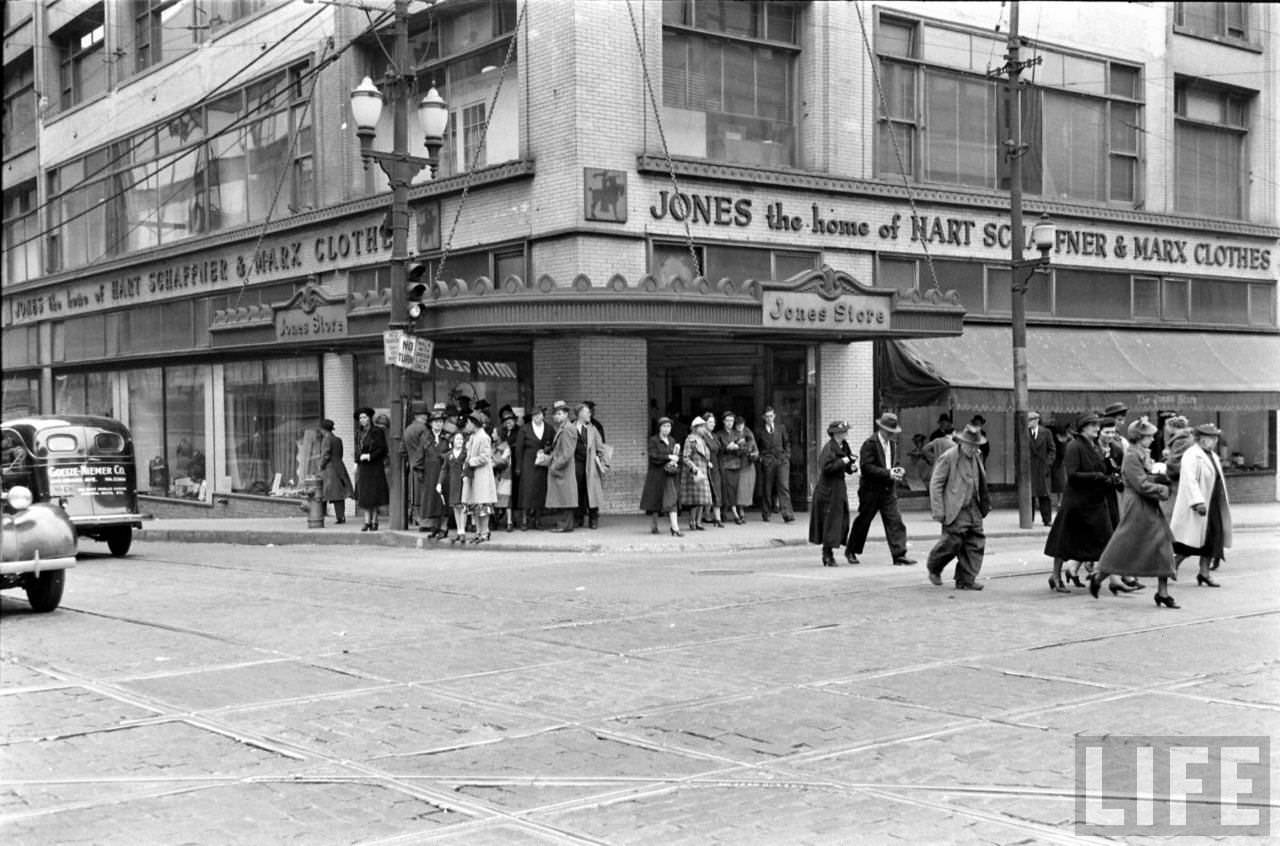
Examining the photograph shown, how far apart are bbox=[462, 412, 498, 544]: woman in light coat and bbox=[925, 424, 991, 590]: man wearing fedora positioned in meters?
7.10

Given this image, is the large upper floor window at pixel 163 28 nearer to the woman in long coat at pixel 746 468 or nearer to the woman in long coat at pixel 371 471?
the woman in long coat at pixel 371 471

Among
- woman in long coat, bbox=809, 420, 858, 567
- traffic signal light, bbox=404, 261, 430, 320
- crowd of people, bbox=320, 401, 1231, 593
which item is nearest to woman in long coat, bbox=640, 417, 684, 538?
crowd of people, bbox=320, 401, 1231, 593

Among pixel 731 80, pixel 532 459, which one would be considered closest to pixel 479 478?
pixel 532 459

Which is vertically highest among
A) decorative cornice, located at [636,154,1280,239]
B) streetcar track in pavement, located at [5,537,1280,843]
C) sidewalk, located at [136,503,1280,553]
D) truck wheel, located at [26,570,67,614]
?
decorative cornice, located at [636,154,1280,239]

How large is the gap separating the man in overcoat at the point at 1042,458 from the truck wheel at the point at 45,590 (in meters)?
15.1

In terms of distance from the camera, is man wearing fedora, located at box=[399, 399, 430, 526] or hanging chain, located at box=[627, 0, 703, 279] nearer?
man wearing fedora, located at box=[399, 399, 430, 526]

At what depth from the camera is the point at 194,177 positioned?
3231 cm

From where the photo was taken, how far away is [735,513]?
71.3 ft

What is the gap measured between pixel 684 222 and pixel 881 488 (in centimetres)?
881

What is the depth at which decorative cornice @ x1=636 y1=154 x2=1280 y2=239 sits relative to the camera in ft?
74.5

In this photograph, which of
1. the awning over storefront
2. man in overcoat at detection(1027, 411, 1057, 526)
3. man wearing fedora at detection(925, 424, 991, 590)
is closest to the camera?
man wearing fedora at detection(925, 424, 991, 590)

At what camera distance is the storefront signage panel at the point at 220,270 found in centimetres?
2673

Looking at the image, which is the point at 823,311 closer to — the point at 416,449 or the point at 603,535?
the point at 603,535

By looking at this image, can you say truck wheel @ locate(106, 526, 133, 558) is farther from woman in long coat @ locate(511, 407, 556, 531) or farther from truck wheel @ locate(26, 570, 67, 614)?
truck wheel @ locate(26, 570, 67, 614)
